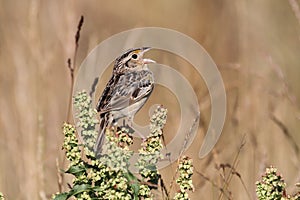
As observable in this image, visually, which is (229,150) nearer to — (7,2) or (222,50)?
(222,50)

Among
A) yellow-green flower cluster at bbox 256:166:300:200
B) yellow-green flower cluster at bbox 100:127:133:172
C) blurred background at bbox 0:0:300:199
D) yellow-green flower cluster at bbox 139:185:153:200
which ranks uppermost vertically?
blurred background at bbox 0:0:300:199

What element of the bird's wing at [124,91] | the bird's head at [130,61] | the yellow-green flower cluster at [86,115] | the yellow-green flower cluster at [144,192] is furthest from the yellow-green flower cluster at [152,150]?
the bird's head at [130,61]

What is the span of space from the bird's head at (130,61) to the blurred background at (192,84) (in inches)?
23.8

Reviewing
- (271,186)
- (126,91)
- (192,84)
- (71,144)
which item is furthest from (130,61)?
(192,84)

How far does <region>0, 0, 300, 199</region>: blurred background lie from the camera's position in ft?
16.9

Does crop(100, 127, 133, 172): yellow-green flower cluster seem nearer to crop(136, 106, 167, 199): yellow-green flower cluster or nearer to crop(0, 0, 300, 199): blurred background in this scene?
crop(136, 106, 167, 199): yellow-green flower cluster

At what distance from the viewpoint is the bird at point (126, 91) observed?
4000 mm

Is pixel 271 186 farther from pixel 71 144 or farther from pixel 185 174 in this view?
pixel 71 144

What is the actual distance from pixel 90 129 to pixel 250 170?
6.78 ft

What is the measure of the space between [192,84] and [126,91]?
76.8 inches

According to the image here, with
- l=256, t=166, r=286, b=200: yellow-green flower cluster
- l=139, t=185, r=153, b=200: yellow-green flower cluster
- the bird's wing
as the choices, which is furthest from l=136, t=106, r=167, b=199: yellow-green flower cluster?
the bird's wing

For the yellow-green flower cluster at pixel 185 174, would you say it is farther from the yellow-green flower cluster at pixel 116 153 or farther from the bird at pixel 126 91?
the bird at pixel 126 91

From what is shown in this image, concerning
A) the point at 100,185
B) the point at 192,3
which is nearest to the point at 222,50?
the point at 192,3

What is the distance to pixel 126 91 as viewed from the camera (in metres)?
4.23
